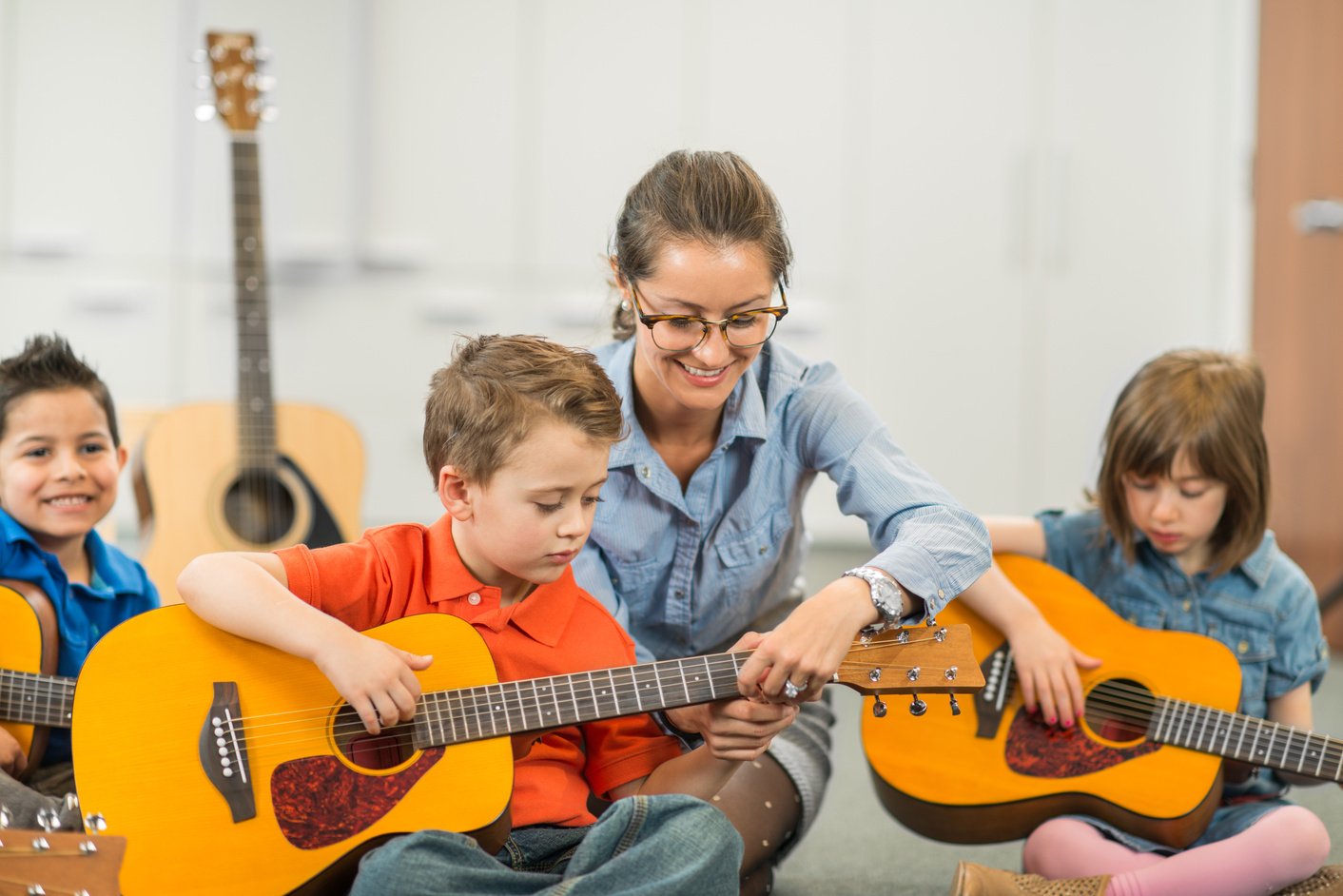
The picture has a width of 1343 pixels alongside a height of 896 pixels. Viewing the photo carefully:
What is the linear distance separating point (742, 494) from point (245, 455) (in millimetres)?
1208

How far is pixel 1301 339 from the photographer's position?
3.14 m

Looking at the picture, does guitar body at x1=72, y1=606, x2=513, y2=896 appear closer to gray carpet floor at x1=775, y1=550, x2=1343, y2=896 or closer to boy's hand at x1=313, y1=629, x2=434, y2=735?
boy's hand at x1=313, y1=629, x2=434, y2=735

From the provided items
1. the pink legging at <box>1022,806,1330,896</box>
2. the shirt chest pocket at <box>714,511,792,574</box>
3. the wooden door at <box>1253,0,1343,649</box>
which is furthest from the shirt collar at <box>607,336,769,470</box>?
the wooden door at <box>1253,0,1343,649</box>

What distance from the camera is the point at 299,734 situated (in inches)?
49.6

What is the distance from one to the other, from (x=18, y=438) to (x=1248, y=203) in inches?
132

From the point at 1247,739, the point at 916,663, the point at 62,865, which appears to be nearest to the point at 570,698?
the point at 916,663

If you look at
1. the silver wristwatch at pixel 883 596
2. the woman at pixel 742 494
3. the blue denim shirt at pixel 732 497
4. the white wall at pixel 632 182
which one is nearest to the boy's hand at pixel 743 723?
the woman at pixel 742 494

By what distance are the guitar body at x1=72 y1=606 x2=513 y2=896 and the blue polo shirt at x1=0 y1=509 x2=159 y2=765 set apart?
1.19ft

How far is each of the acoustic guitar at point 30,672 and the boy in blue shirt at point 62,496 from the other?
0.09ft

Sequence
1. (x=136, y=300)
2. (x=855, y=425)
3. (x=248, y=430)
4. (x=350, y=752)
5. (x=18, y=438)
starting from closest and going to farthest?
(x=350, y=752) < (x=855, y=425) < (x=18, y=438) < (x=248, y=430) < (x=136, y=300)

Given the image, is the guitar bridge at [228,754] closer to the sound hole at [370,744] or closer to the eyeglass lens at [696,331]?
the sound hole at [370,744]

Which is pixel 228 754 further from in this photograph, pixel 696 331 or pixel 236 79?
pixel 236 79

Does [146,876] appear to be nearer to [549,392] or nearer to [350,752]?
[350,752]

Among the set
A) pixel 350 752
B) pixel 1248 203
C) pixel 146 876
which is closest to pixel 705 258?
pixel 350 752
